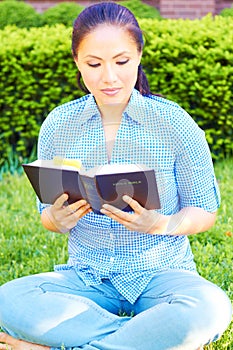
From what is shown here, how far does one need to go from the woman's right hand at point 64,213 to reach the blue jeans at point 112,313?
0.22 m

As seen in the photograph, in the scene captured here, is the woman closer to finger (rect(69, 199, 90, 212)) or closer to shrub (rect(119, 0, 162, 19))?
finger (rect(69, 199, 90, 212))

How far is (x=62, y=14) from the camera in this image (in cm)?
751

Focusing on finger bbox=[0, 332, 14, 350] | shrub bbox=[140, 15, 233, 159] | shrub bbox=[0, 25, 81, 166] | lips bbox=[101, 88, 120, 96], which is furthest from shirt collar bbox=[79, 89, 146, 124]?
shrub bbox=[0, 25, 81, 166]

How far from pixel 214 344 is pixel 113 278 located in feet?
1.59

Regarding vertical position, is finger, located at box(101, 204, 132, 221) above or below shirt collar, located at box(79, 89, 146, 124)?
below

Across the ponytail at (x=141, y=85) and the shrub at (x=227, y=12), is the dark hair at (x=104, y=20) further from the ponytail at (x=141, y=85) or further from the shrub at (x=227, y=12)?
the shrub at (x=227, y=12)

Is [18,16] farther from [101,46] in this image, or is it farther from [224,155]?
[101,46]

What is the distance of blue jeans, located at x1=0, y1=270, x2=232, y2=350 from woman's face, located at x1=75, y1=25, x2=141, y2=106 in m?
0.78

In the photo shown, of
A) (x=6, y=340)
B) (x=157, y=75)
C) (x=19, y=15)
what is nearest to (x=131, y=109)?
(x=6, y=340)

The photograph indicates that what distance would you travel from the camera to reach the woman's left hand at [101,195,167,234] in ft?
8.43

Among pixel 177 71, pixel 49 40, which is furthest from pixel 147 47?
pixel 49 40

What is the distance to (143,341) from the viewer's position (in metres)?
2.57

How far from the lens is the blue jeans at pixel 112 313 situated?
2.57 meters

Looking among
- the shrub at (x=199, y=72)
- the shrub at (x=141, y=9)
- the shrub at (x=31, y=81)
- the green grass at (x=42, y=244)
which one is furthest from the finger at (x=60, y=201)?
the shrub at (x=141, y=9)
